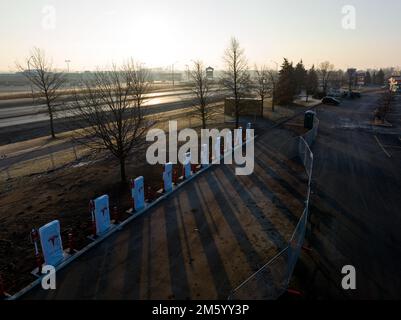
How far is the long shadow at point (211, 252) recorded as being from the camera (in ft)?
25.8

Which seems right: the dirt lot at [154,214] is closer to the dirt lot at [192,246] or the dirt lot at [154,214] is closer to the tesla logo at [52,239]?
the dirt lot at [192,246]

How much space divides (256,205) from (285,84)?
39004 mm

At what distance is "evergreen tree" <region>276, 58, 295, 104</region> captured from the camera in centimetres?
4714

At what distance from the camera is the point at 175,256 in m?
9.19

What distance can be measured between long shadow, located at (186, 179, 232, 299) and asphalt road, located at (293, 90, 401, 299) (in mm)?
2041

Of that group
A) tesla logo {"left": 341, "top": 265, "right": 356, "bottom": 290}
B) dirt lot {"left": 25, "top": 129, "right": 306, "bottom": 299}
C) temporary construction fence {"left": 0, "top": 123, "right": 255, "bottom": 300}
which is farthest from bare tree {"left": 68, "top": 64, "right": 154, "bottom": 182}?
tesla logo {"left": 341, "top": 265, "right": 356, "bottom": 290}

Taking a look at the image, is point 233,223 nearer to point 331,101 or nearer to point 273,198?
point 273,198

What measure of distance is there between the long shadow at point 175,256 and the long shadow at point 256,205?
10.7ft

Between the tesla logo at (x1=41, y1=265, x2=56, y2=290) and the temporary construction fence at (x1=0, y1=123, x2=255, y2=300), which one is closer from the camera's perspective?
the tesla logo at (x1=41, y1=265, x2=56, y2=290)

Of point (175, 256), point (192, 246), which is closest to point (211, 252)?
point (192, 246)

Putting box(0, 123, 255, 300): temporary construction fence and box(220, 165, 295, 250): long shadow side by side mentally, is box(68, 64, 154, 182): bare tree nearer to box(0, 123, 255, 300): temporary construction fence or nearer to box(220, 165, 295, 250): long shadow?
box(0, 123, 255, 300): temporary construction fence
